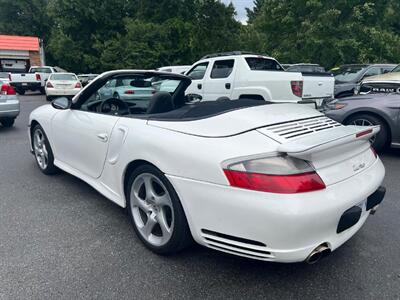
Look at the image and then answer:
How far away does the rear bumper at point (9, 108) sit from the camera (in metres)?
7.88

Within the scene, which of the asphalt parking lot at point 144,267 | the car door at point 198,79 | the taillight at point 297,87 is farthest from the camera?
the car door at point 198,79

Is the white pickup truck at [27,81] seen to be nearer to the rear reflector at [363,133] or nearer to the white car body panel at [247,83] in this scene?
the white car body panel at [247,83]

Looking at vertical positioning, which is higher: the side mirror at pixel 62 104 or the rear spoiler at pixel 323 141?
the rear spoiler at pixel 323 141

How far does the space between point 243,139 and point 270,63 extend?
7.37 meters

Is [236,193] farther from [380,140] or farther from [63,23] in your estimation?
[63,23]

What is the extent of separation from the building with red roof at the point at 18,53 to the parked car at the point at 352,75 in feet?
96.6

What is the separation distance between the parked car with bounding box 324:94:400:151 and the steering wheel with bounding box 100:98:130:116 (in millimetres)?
3852

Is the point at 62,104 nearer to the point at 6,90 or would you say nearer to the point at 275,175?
the point at 275,175

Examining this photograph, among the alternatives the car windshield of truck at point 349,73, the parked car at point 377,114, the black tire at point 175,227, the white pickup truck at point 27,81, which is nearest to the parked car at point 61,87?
the white pickup truck at point 27,81

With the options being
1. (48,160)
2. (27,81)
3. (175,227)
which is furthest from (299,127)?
(27,81)

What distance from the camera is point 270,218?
1.87 meters

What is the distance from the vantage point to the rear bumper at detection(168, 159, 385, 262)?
187cm

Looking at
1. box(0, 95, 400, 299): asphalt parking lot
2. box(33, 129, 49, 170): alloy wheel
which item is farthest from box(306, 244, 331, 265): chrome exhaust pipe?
box(33, 129, 49, 170): alloy wheel

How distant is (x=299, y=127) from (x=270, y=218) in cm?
88
